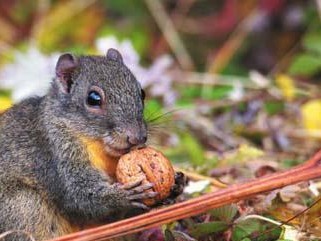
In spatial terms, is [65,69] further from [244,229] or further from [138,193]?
[244,229]

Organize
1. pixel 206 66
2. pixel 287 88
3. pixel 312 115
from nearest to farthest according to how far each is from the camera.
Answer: pixel 312 115
pixel 287 88
pixel 206 66

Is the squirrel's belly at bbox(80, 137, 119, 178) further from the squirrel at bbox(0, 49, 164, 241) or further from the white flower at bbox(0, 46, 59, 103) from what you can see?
the white flower at bbox(0, 46, 59, 103)

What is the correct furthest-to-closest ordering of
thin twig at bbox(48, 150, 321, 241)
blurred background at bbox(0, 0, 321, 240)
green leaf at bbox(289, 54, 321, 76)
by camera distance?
green leaf at bbox(289, 54, 321, 76)
blurred background at bbox(0, 0, 321, 240)
thin twig at bbox(48, 150, 321, 241)

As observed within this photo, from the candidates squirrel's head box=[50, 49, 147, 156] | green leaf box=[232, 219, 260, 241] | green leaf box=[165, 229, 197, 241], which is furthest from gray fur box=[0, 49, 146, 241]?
green leaf box=[232, 219, 260, 241]

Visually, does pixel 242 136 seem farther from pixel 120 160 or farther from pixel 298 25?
pixel 298 25

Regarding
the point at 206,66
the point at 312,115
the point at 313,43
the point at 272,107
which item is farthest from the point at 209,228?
the point at 206,66
